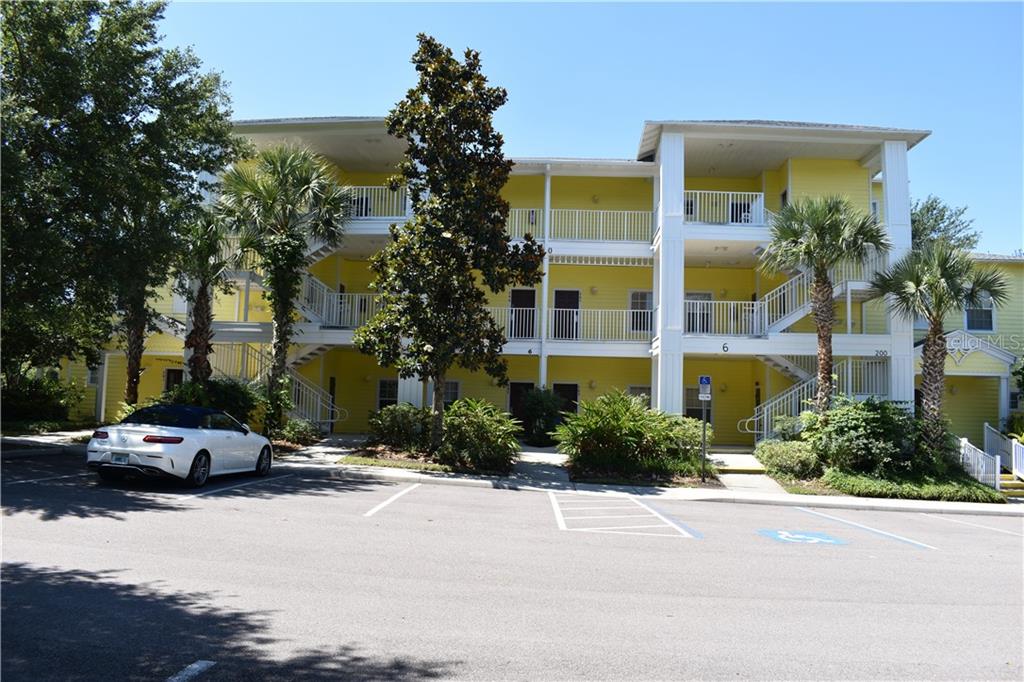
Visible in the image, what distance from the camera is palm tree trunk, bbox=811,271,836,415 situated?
1708 cm

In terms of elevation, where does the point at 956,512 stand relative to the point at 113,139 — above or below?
below

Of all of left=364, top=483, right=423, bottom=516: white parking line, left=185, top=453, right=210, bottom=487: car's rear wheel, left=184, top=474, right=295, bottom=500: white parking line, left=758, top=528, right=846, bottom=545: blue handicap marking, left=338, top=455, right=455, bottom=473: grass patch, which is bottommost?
left=758, top=528, right=846, bottom=545: blue handicap marking

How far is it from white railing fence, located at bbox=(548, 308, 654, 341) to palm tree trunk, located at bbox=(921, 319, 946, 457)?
7852 millimetres

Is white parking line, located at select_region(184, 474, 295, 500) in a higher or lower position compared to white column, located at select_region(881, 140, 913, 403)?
lower

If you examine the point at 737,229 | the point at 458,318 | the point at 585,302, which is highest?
the point at 737,229

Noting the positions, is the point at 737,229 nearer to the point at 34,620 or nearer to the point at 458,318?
the point at 458,318

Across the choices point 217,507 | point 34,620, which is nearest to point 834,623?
point 34,620

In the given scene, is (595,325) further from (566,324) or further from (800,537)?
(800,537)

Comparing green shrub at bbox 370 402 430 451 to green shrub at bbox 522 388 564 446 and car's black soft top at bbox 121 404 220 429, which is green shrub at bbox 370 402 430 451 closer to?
green shrub at bbox 522 388 564 446

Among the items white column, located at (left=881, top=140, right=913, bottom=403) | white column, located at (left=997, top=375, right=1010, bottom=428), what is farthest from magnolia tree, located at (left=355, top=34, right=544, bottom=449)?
white column, located at (left=997, top=375, right=1010, bottom=428)

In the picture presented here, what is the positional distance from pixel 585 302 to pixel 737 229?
19.3ft

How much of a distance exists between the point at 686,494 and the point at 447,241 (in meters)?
7.46

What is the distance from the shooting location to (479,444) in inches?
609

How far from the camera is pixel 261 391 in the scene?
18.6m
